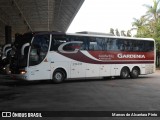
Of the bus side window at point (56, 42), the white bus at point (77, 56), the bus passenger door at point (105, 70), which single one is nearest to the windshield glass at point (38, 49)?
the white bus at point (77, 56)

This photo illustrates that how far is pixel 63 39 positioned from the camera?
1975cm

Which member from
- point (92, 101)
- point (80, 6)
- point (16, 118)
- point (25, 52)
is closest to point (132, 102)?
point (92, 101)

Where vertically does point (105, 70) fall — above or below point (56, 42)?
below

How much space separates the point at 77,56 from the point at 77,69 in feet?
2.77

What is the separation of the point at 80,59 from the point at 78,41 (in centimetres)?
118

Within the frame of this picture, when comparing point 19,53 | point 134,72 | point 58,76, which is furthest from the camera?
point 134,72

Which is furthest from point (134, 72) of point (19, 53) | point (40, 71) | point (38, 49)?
point (19, 53)

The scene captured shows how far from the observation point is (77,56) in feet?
67.6

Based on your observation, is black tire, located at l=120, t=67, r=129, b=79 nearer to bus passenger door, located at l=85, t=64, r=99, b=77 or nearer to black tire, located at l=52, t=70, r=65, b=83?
bus passenger door, located at l=85, t=64, r=99, b=77

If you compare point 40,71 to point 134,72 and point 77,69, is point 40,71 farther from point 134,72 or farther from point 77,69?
point 134,72

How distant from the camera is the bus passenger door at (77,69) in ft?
66.7

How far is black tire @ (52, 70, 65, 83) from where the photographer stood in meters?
19.5

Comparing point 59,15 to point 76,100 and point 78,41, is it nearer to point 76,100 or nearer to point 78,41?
point 78,41

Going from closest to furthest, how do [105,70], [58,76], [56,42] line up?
[56,42] < [58,76] < [105,70]
